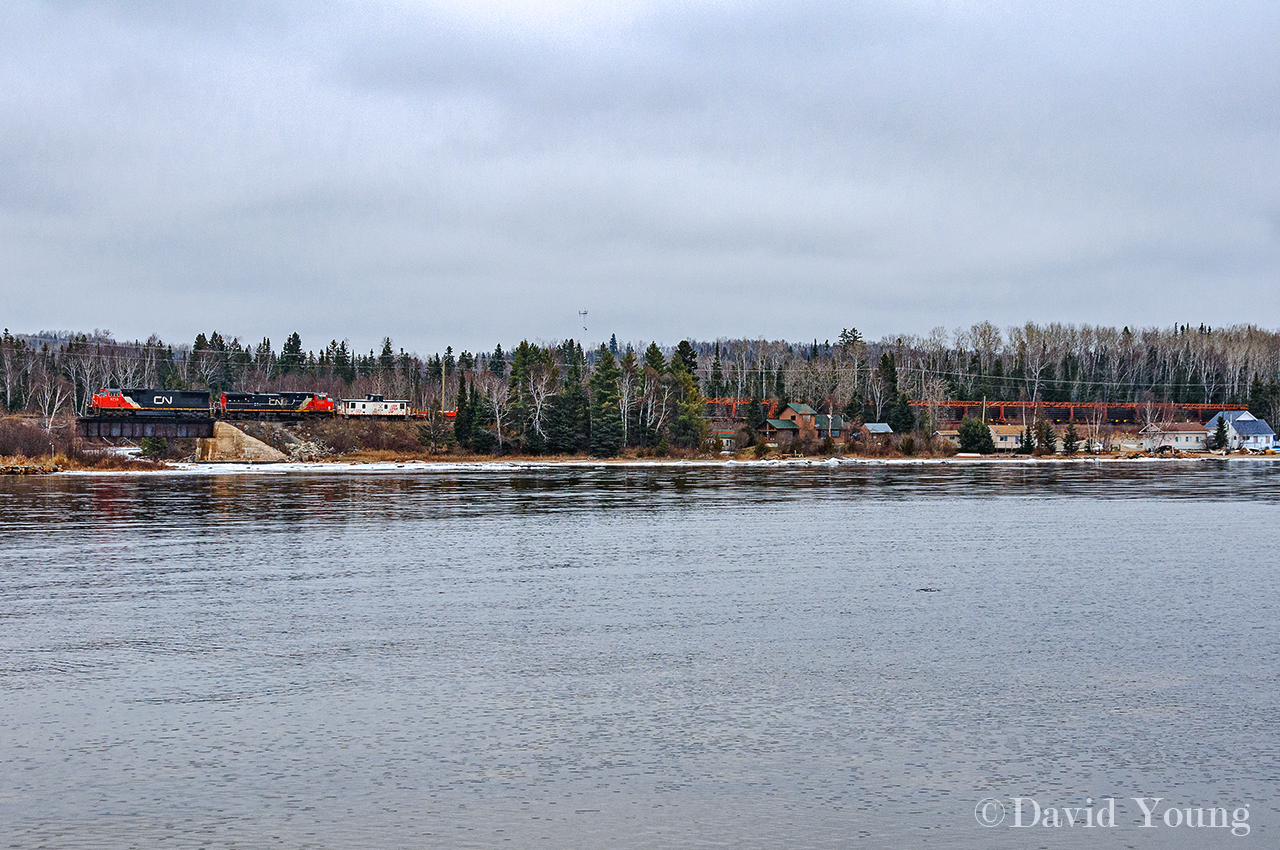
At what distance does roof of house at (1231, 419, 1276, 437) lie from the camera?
135 m

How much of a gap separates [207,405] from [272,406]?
564 cm

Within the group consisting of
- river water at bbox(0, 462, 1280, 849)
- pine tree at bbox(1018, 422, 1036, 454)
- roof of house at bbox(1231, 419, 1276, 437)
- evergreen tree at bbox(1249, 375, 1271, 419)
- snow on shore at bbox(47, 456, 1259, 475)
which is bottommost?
river water at bbox(0, 462, 1280, 849)

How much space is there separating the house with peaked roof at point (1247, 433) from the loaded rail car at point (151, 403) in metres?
115

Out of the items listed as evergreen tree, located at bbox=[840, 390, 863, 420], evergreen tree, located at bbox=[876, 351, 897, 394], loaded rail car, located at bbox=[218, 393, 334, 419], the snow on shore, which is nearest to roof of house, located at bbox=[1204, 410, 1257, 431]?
the snow on shore

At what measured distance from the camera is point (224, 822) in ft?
36.2

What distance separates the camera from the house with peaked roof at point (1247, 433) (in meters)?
134

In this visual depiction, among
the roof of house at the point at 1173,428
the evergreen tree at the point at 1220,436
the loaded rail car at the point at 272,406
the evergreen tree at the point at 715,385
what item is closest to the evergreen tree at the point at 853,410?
the evergreen tree at the point at 715,385

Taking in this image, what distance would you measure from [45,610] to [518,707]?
40.1 feet

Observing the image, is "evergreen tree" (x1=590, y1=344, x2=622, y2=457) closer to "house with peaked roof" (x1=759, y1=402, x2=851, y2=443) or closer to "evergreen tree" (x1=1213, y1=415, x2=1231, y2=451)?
"house with peaked roof" (x1=759, y1=402, x2=851, y2=443)

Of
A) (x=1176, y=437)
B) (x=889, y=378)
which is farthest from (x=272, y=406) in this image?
(x=1176, y=437)

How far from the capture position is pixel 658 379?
103438 mm

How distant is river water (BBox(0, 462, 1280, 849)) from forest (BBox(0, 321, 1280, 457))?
62.6 metres

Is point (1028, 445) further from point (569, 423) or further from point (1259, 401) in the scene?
point (569, 423)

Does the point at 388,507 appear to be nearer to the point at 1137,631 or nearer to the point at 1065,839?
the point at 1137,631
